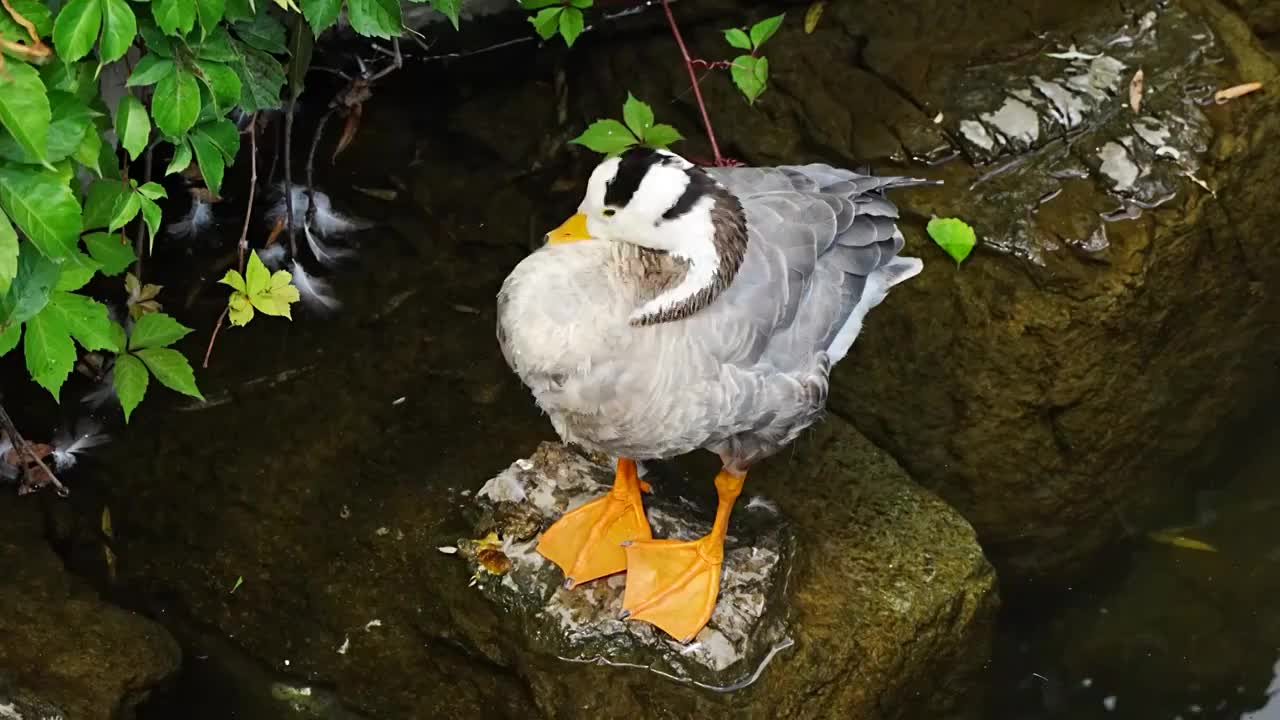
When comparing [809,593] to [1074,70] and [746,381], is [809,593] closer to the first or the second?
[746,381]

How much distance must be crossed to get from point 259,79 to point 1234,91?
11.2ft

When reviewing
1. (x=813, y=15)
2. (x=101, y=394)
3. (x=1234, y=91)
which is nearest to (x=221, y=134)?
(x=101, y=394)

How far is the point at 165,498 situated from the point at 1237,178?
3826 millimetres

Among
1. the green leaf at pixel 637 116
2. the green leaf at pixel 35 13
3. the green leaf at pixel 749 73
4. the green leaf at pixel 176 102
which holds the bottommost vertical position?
the green leaf at pixel 637 116

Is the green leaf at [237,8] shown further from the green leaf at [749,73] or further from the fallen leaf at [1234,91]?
the fallen leaf at [1234,91]

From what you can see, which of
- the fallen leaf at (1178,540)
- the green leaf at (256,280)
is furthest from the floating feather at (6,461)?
the fallen leaf at (1178,540)

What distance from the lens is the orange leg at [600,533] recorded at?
3.27 metres

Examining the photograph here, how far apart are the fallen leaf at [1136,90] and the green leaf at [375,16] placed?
2768 mm

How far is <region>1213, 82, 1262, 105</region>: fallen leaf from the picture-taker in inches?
168

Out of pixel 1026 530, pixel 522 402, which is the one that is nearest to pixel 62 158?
pixel 522 402

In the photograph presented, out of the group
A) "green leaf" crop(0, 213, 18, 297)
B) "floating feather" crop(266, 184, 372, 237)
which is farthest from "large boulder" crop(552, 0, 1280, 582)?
"green leaf" crop(0, 213, 18, 297)

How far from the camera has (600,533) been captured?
3.31 m

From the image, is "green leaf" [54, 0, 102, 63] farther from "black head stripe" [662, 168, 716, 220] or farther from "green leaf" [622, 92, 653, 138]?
"green leaf" [622, 92, 653, 138]

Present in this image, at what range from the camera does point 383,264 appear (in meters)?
4.23
